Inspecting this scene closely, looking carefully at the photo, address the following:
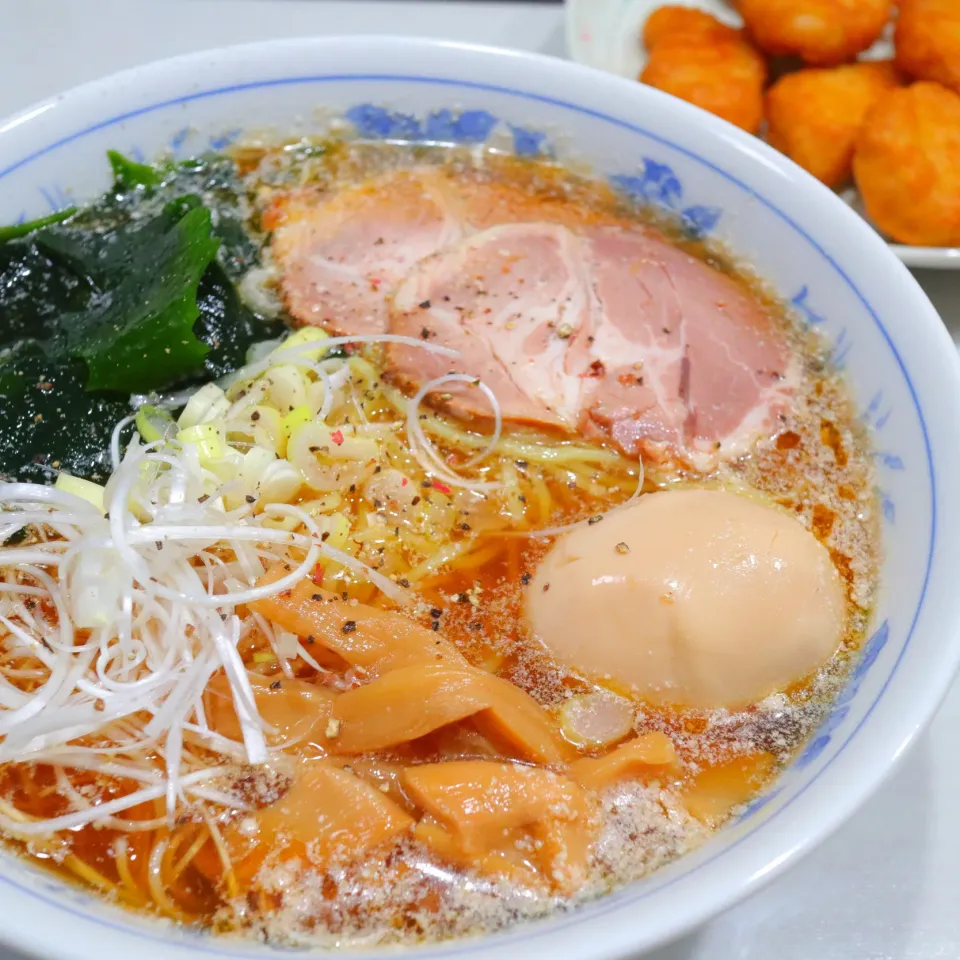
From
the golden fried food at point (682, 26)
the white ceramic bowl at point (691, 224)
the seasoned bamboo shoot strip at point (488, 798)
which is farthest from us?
the golden fried food at point (682, 26)

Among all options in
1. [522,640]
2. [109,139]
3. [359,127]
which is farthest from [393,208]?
[522,640]

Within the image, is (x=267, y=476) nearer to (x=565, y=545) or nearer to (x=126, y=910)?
(x=565, y=545)

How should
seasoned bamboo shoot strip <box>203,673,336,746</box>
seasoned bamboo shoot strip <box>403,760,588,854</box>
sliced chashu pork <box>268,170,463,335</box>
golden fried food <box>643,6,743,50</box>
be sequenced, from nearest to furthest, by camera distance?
seasoned bamboo shoot strip <box>403,760,588,854</box>
seasoned bamboo shoot strip <box>203,673,336,746</box>
sliced chashu pork <box>268,170,463,335</box>
golden fried food <box>643,6,743,50</box>

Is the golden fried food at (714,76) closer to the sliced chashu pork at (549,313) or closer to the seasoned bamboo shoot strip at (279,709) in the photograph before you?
the sliced chashu pork at (549,313)

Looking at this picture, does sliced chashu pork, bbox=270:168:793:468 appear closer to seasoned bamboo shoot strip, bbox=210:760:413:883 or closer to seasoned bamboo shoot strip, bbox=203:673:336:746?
seasoned bamboo shoot strip, bbox=203:673:336:746

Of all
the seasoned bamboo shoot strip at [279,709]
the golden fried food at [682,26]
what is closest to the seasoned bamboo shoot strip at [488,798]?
the seasoned bamboo shoot strip at [279,709]

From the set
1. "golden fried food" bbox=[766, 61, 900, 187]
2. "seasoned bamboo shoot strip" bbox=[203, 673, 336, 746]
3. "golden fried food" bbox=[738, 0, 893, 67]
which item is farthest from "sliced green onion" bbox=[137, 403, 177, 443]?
"golden fried food" bbox=[738, 0, 893, 67]

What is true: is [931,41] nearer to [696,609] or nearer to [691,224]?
[691,224]
